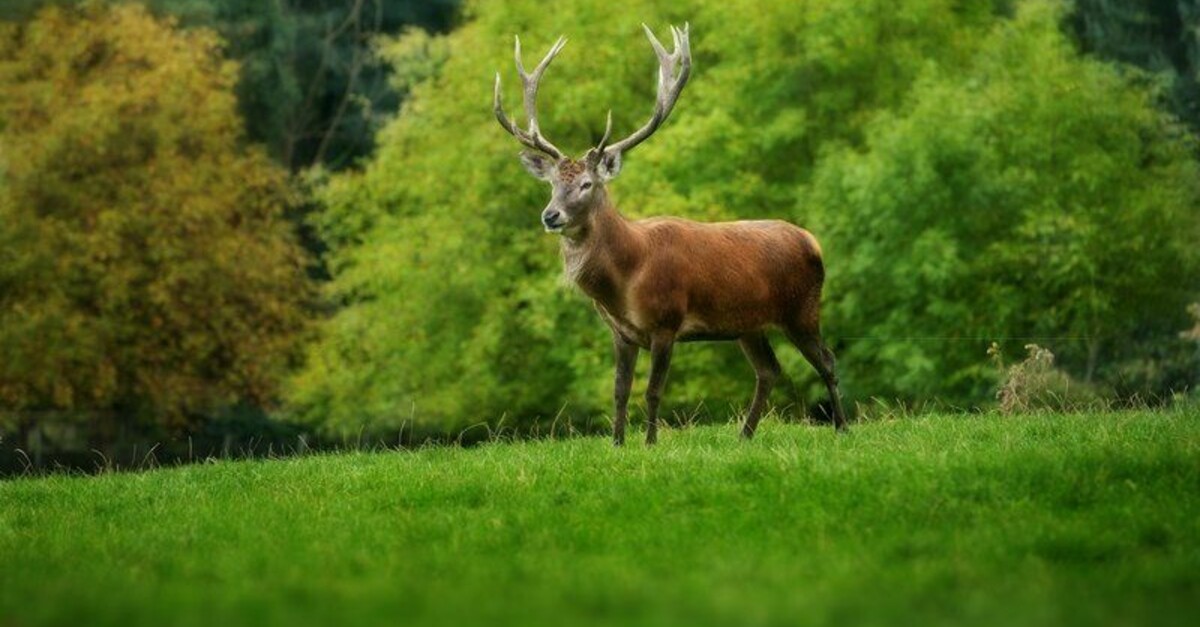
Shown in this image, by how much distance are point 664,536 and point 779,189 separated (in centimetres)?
2393

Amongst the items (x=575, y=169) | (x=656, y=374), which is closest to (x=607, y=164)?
(x=575, y=169)

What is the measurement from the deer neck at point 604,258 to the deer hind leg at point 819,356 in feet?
5.24

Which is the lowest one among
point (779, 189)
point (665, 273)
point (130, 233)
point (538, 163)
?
point (130, 233)

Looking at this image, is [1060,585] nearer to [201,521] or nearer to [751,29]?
[201,521]

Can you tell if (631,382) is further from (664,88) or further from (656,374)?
(664,88)

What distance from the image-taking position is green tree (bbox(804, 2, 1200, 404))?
97.5 feet

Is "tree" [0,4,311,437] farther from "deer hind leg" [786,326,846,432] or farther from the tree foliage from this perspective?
"deer hind leg" [786,326,846,432]

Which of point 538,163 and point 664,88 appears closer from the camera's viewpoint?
point 538,163

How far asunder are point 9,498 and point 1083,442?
24.7 ft

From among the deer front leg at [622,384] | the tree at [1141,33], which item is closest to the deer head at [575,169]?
the deer front leg at [622,384]

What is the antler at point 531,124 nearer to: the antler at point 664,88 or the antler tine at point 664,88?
the antler at point 664,88

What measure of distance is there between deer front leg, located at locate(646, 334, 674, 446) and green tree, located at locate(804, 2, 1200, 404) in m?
15.3

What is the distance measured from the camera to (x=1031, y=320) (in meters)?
31.1

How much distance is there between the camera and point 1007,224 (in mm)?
31594
